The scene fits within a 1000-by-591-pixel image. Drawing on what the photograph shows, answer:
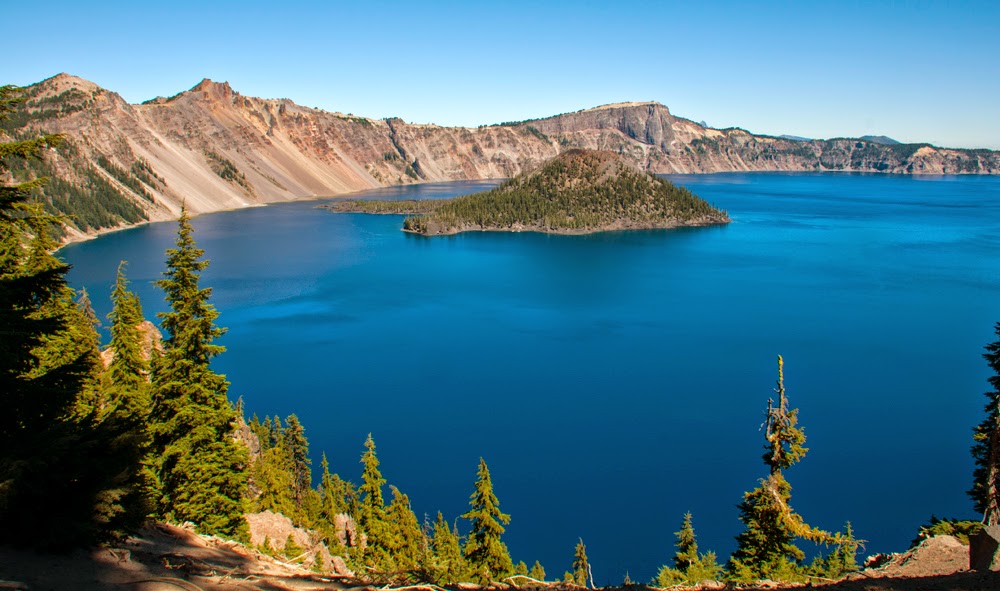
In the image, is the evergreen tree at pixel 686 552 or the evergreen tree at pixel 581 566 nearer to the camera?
the evergreen tree at pixel 686 552

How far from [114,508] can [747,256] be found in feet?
359

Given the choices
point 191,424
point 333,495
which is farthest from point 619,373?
point 191,424

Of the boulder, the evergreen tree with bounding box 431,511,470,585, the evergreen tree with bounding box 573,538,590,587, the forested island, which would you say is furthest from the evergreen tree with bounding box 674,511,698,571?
the forested island

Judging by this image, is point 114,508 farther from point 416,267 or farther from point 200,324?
point 416,267

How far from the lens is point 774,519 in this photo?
57.2 ft

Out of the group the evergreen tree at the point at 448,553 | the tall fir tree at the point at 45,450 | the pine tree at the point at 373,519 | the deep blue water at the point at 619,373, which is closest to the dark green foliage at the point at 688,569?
the deep blue water at the point at 619,373

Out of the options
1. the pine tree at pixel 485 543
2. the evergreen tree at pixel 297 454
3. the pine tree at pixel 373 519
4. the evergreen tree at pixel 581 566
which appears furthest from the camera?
the evergreen tree at pixel 297 454

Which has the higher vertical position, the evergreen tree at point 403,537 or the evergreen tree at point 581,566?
the evergreen tree at point 403,537

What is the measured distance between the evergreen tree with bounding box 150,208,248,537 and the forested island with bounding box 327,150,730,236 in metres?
119

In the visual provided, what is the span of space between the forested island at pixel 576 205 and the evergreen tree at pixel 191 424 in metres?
119

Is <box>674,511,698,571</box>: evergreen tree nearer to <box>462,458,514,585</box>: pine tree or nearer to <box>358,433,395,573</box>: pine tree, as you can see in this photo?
<box>462,458,514,585</box>: pine tree

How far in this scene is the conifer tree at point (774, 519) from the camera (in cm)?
1666

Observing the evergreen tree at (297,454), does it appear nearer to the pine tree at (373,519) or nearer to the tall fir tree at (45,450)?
the pine tree at (373,519)

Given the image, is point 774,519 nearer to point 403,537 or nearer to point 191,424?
point 403,537
